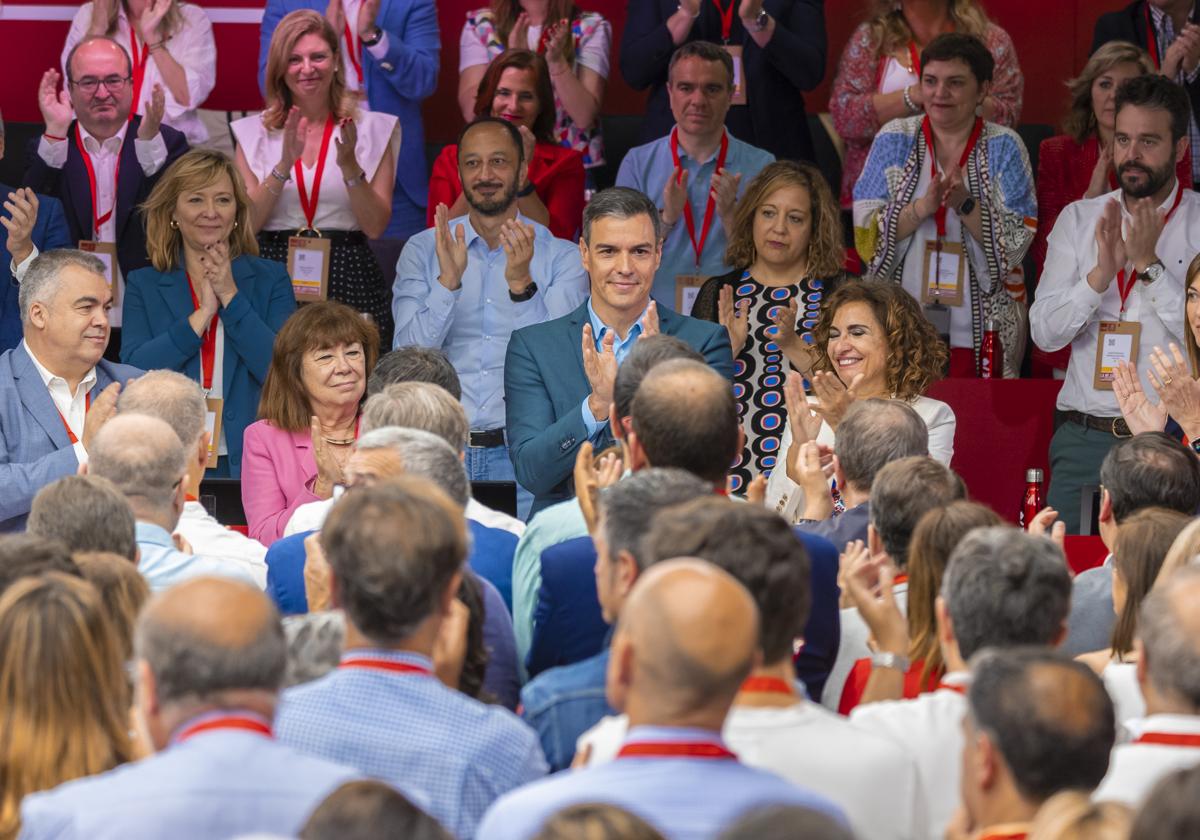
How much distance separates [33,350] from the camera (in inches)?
210

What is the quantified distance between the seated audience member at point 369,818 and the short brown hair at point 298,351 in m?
3.47

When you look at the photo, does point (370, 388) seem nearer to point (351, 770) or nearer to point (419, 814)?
point (351, 770)

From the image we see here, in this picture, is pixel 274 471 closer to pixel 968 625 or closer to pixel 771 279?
pixel 771 279

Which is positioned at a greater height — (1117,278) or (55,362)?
(1117,278)

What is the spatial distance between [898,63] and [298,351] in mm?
3268

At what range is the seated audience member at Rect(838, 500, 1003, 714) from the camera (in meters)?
3.21

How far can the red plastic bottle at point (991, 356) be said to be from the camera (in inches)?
263

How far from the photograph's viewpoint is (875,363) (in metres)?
5.55

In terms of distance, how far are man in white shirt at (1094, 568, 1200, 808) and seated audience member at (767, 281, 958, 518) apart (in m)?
2.83

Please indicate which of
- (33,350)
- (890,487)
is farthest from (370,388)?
(890,487)

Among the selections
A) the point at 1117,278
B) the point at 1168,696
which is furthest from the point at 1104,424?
the point at 1168,696

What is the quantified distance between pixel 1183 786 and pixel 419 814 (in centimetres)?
80

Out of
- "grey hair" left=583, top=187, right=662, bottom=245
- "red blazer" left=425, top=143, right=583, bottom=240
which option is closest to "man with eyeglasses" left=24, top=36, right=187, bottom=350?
"red blazer" left=425, top=143, right=583, bottom=240

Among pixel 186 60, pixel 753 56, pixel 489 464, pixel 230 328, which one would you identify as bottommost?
pixel 489 464
